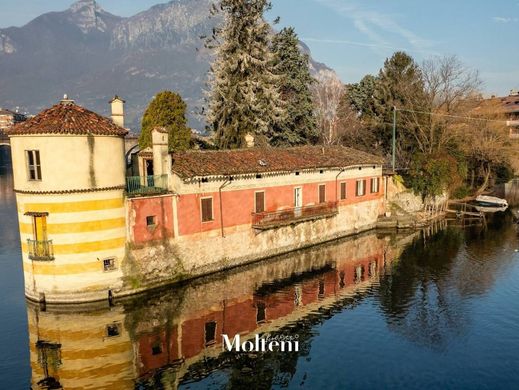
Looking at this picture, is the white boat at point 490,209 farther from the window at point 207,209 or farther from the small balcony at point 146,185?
the small balcony at point 146,185

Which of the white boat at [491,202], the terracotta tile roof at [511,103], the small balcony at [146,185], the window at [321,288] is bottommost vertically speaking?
the window at [321,288]

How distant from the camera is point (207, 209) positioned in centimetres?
2947

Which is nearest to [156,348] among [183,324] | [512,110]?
[183,324]

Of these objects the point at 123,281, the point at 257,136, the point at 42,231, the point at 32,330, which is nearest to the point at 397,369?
the point at 123,281

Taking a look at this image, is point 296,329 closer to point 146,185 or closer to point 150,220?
point 150,220

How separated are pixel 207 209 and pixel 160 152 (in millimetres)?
5012

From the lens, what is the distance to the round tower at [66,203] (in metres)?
23.2

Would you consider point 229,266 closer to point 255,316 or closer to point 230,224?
point 230,224

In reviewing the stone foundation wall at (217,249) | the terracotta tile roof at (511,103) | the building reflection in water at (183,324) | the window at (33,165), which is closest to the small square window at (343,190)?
the stone foundation wall at (217,249)

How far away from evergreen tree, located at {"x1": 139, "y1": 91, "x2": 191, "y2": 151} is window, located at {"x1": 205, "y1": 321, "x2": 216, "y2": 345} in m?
30.2

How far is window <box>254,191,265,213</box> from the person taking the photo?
3288 cm

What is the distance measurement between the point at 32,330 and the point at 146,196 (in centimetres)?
931

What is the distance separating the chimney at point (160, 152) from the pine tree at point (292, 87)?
2811 centimetres

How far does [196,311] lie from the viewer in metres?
24.1
